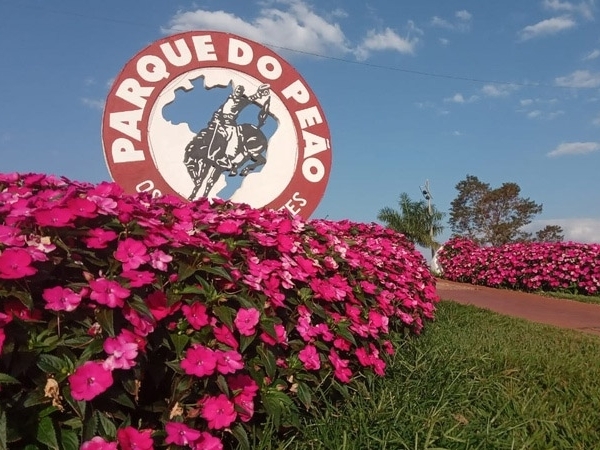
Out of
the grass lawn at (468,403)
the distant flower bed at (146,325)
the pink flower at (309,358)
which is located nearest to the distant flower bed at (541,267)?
the grass lawn at (468,403)

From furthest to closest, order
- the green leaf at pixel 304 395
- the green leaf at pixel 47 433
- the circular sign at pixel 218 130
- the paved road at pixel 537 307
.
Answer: the paved road at pixel 537 307, the circular sign at pixel 218 130, the green leaf at pixel 304 395, the green leaf at pixel 47 433

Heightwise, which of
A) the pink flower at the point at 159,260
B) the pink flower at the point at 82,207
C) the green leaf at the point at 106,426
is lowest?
the green leaf at the point at 106,426

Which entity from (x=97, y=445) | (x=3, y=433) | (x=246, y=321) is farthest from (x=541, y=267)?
(x=3, y=433)

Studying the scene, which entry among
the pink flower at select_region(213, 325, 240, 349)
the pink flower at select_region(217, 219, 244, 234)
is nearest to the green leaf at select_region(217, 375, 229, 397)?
the pink flower at select_region(213, 325, 240, 349)

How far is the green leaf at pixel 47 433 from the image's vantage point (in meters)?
1.50

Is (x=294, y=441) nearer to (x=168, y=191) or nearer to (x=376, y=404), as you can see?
(x=376, y=404)

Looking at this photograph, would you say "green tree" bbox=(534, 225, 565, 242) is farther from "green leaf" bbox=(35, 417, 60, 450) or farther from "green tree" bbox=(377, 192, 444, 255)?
"green leaf" bbox=(35, 417, 60, 450)

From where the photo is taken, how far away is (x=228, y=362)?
6.25 ft

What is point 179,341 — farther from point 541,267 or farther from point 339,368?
point 541,267

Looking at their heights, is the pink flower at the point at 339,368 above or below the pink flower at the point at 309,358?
below

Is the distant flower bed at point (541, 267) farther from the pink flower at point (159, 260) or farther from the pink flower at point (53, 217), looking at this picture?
the pink flower at point (53, 217)

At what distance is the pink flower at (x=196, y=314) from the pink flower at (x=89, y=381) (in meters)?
0.40

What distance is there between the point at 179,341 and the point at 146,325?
16 cm

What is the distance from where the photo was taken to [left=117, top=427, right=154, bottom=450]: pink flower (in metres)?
1.60
